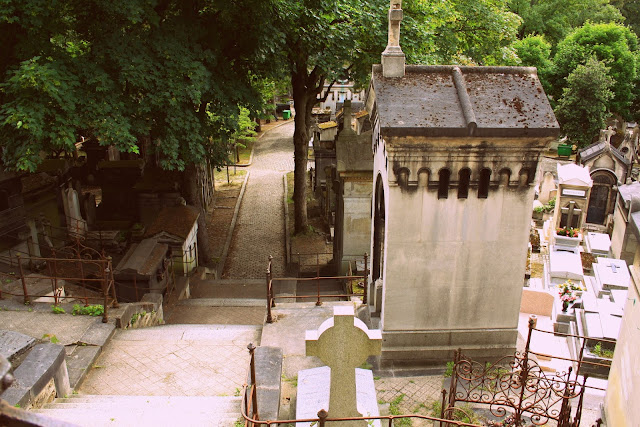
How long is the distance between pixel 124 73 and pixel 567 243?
43.8ft

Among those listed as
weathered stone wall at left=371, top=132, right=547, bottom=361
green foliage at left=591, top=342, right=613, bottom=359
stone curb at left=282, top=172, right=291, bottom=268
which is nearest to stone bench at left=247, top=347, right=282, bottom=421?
weathered stone wall at left=371, top=132, right=547, bottom=361

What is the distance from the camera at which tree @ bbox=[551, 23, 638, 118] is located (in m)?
32.6

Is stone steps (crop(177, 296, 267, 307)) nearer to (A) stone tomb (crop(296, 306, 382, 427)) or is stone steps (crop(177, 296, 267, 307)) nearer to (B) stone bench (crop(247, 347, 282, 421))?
(B) stone bench (crop(247, 347, 282, 421))

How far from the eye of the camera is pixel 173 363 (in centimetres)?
771

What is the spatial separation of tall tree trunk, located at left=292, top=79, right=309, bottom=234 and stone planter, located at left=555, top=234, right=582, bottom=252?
8.54 meters

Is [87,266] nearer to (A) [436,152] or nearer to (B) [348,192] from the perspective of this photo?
(B) [348,192]

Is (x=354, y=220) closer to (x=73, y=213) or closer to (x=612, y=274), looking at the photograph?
(x=612, y=274)

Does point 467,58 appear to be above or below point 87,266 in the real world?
above

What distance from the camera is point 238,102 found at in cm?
1354

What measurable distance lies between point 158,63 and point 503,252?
27.2ft

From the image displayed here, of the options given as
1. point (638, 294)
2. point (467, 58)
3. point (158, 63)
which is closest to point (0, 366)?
point (638, 294)

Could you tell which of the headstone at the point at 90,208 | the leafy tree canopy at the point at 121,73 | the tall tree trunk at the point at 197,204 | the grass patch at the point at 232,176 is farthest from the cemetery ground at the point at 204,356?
the grass patch at the point at 232,176

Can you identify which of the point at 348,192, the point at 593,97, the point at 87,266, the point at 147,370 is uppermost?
the point at 593,97

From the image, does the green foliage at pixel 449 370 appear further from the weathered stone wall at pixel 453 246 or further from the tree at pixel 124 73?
the tree at pixel 124 73
